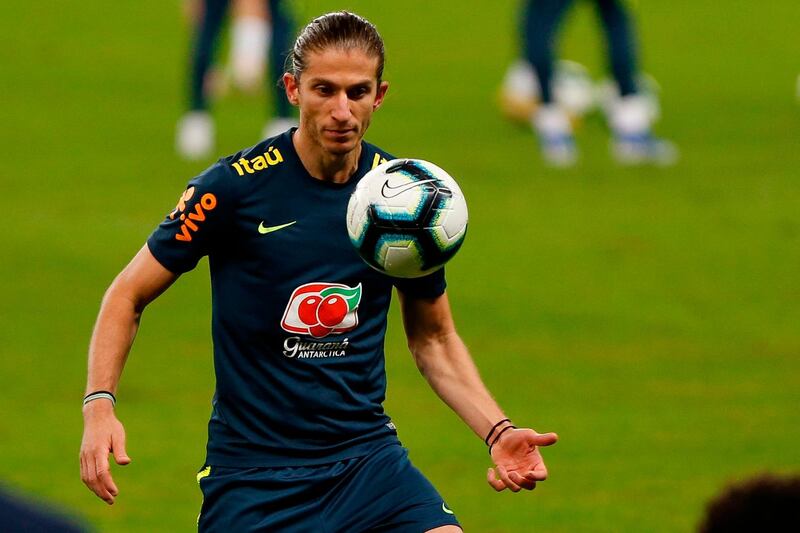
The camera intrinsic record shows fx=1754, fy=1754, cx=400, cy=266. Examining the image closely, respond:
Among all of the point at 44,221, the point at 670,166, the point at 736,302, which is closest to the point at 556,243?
the point at 736,302

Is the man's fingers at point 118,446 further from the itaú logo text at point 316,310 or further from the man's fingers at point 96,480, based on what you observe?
the itaú logo text at point 316,310

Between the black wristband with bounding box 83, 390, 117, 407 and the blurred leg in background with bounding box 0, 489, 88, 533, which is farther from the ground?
the blurred leg in background with bounding box 0, 489, 88, 533

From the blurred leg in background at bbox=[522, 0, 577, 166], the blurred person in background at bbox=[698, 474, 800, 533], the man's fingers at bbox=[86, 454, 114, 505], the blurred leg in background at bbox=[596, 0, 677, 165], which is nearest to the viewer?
the blurred person in background at bbox=[698, 474, 800, 533]

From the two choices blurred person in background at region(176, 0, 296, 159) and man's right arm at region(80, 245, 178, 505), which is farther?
blurred person in background at region(176, 0, 296, 159)

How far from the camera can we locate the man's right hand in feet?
16.1

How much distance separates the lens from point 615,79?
52.4 ft

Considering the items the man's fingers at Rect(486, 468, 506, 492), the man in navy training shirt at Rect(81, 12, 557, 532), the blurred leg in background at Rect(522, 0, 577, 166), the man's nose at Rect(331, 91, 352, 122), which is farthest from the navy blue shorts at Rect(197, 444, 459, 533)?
the blurred leg in background at Rect(522, 0, 577, 166)

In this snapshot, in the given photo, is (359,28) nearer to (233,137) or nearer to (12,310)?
(12,310)

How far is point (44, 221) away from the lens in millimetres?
14406

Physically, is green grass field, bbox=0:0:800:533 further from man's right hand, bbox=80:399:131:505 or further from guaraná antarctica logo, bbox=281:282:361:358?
man's right hand, bbox=80:399:131:505

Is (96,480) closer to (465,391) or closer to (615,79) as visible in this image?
(465,391)

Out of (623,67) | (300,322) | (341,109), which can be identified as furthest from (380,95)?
(623,67)

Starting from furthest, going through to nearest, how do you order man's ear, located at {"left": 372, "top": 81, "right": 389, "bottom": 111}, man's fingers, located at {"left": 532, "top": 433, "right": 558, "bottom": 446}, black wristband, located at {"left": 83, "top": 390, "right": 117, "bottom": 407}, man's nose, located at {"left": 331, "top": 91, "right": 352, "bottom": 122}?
1. man's ear, located at {"left": 372, "top": 81, "right": 389, "bottom": 111}
2. man's nose, located at {"left": 331, "top": 91, "right": 352, "bottom": 122}
3. black wristband, located at {"left": 83, "top": 390, "right": 117, "bottom": 407}
4. man's fingers, located at {"left": 532, "top": 433, "right": 558, "bottom": 446}

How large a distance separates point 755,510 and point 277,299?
2497 millimetres
